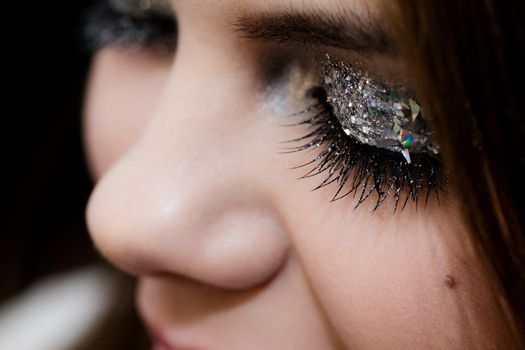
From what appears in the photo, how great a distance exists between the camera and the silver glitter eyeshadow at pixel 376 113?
1.68 feet

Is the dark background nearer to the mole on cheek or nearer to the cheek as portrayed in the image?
the cheek

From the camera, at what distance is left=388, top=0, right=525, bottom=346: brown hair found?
43cm

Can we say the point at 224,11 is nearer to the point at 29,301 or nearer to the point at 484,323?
the point at 484,323

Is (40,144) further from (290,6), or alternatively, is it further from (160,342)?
(290,6)

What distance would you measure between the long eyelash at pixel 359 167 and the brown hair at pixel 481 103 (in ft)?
0.15

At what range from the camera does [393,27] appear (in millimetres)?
451

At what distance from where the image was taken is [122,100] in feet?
2.72

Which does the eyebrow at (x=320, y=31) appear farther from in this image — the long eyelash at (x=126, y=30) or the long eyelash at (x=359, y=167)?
the long eyelash at (x=126, y=30)

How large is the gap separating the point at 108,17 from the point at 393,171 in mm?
534

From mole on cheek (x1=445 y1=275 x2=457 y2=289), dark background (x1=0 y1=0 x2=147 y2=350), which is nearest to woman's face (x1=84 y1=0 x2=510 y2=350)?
mole on cheek (x1=445 y1=275 x2=457 y2=289)

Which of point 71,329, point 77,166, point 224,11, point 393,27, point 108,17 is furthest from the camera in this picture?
point 77,166

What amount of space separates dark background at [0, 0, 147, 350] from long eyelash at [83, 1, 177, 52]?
0.53 meters

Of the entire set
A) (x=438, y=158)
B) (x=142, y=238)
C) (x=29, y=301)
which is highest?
(x=438, y=158)

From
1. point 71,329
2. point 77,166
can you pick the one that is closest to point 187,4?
point 71,329
